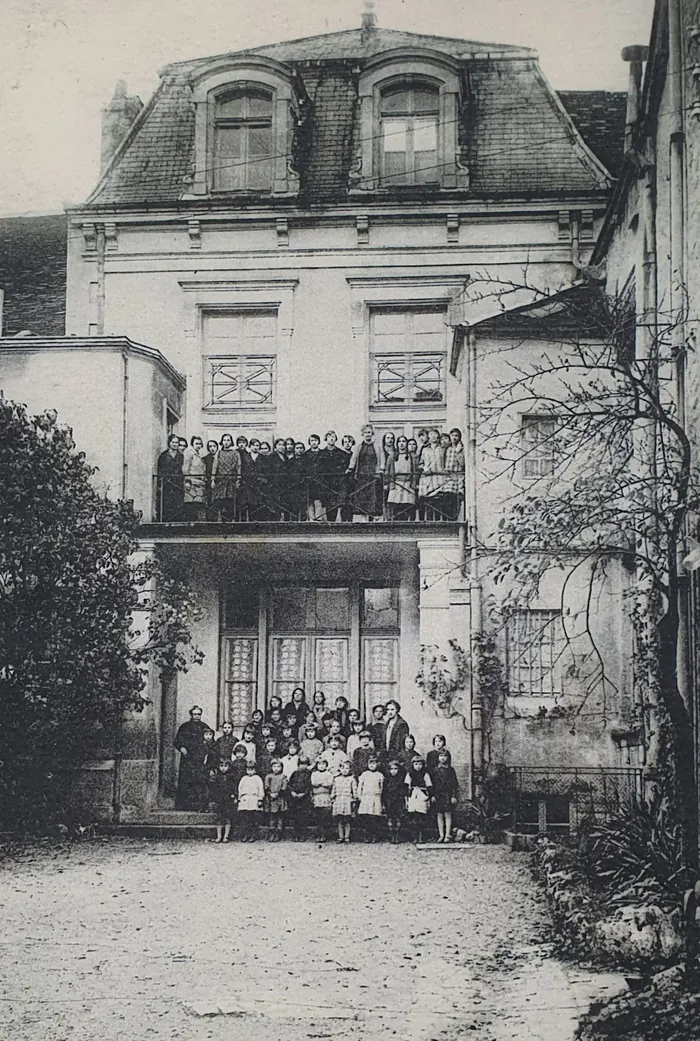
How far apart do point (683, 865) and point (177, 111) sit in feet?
13.7

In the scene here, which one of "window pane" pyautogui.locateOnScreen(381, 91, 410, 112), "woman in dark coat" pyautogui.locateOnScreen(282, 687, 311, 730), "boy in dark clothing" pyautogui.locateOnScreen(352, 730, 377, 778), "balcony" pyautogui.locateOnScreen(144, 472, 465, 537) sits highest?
"window pane" pyautogui.locateOnScreen(381, 91, 410, 112)

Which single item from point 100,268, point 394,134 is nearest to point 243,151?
point 394,134

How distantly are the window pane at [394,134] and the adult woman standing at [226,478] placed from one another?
2.09 meters

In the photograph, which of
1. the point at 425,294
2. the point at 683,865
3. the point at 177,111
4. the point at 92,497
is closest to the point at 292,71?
the point at 177,111

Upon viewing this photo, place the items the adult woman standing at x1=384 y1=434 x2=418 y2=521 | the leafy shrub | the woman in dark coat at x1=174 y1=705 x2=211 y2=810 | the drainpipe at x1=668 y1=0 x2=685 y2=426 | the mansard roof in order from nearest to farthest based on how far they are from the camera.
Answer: the leafy shrub, the drainpipe at x1=668 y1=0 x2=685 y2=426, the mansard roof, the woman in dark coat at x1=174 y1=705 x2=211 y2=810, the adult woman standing at x1=384 y1=434 x2=418 y2=521

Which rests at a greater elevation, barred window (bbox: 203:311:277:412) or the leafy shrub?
barred window (bbox: 203:311:277:412)

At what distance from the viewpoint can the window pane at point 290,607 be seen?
5828 mm

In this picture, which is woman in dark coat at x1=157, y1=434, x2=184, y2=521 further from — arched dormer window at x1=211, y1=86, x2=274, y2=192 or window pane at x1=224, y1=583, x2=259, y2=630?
arched dormer window at x1=211, y1=86, x2=274, y2=192

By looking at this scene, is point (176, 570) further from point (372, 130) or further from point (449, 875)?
point (372, 130)

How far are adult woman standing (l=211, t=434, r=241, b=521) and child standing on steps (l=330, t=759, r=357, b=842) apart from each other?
56.1 inches

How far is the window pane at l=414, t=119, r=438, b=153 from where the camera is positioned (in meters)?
6.45

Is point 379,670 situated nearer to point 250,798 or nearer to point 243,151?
point 250,798

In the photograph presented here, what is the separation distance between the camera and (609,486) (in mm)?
4637

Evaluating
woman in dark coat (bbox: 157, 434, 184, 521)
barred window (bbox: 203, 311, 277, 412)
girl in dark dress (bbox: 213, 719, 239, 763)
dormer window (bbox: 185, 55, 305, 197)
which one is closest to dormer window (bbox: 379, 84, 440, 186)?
dormer window (bbox: 185, 55, 305, 197)
